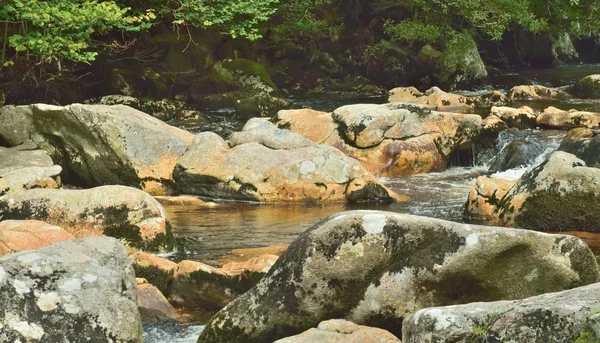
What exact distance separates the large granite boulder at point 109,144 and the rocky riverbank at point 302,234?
0.02 metres

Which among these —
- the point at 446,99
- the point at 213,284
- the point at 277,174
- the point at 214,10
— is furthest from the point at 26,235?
the point at 446,99

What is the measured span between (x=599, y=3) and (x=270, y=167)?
18.7 metres

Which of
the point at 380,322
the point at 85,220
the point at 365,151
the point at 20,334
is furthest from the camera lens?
the point at 365,151

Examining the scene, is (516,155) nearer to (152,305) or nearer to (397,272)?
(152,305)

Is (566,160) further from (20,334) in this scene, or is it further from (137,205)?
(20,334)

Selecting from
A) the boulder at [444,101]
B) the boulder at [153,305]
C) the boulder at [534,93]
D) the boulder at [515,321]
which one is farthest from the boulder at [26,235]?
the boulder at [534,93]

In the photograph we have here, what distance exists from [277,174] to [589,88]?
576 inches

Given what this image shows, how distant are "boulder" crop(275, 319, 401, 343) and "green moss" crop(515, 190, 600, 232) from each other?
5.41 m

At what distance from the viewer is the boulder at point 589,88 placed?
937 inches

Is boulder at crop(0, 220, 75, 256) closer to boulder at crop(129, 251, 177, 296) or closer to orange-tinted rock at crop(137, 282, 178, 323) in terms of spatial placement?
boulder at crop(129, 251, 177, 296)

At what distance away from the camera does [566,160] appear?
10430 mm

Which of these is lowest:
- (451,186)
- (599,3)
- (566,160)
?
(451,186)

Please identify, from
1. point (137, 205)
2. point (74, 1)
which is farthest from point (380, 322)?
point (74, 1)

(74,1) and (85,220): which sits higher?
(74,1)
